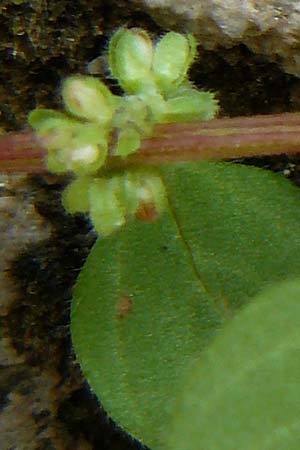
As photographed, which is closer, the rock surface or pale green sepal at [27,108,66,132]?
pale green sepal at [27,108,66,132]

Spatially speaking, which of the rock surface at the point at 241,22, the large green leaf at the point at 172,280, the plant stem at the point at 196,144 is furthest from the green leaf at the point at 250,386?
the rock surface at the point at 241,22

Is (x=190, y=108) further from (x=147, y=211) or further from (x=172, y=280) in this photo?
(x=172, y=280)

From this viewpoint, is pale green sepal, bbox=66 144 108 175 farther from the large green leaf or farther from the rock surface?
the rock surface

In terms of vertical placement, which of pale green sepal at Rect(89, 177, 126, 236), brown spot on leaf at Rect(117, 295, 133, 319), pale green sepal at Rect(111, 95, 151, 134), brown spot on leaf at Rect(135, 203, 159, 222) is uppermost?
pale green sepal at Rect(111, 95, 151, 134)

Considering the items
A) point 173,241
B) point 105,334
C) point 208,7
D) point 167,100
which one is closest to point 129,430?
point 105,334

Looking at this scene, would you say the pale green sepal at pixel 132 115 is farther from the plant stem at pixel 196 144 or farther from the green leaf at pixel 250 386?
the green leaf at pixel 250 386

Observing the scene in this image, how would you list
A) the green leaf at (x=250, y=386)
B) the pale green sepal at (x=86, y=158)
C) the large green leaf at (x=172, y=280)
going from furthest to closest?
the large green leaf at (x=172, y=280), the pale green sepal at (x=86, y=158), the green leaf at (x=250, y=386)

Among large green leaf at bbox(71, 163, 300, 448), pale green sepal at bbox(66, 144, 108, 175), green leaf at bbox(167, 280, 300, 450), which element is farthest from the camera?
large green leaf at bbox(71, 163, 300, 448)

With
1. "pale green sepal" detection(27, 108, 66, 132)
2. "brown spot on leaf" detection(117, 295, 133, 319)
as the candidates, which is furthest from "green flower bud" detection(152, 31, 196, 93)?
"brown spot on leaf" detection(117, 295, 133, 319)

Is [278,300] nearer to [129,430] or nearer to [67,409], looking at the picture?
[129,430]
